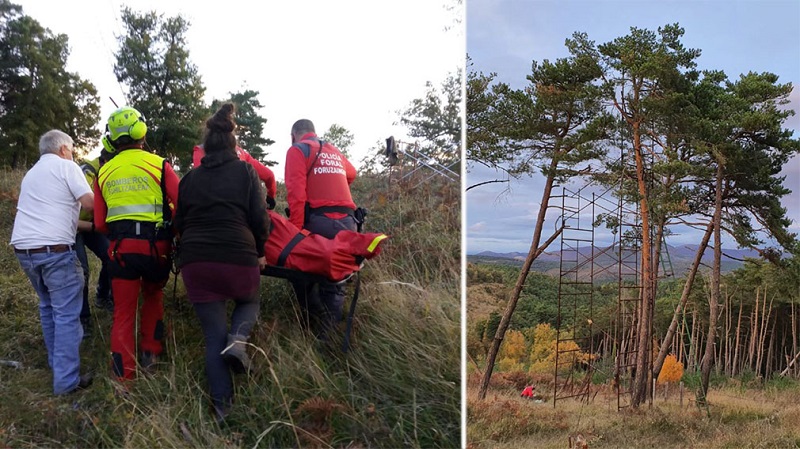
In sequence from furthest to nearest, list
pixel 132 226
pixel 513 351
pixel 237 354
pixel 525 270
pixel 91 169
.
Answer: pixel 513 351, pixel 525 270, pixel 91 169, pixel 132 226, pixel 237 354

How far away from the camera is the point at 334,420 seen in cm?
284

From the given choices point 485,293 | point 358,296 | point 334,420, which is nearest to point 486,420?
point 485,293

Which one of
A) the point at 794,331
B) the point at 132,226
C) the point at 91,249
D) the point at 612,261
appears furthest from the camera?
the point at 794,331

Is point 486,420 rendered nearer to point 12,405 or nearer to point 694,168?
point 12,405

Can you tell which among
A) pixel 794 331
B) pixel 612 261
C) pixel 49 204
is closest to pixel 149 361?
pixel 49 204

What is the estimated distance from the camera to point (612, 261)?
30.5 feet

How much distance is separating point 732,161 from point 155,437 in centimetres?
903

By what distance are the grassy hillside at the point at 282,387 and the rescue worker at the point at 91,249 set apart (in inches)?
3.6

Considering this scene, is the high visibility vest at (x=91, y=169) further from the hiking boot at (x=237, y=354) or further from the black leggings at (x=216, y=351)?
the hiking boot at (x=237, y=354)

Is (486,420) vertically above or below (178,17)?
below

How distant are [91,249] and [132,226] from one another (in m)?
1.13

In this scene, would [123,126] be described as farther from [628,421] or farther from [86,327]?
[628,421]

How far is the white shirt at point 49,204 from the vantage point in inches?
130

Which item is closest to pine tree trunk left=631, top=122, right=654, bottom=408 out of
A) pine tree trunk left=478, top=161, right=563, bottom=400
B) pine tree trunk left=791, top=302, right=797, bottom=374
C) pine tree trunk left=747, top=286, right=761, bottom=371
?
pine tree trunk left=478, top=161, right=563, bottom=400
